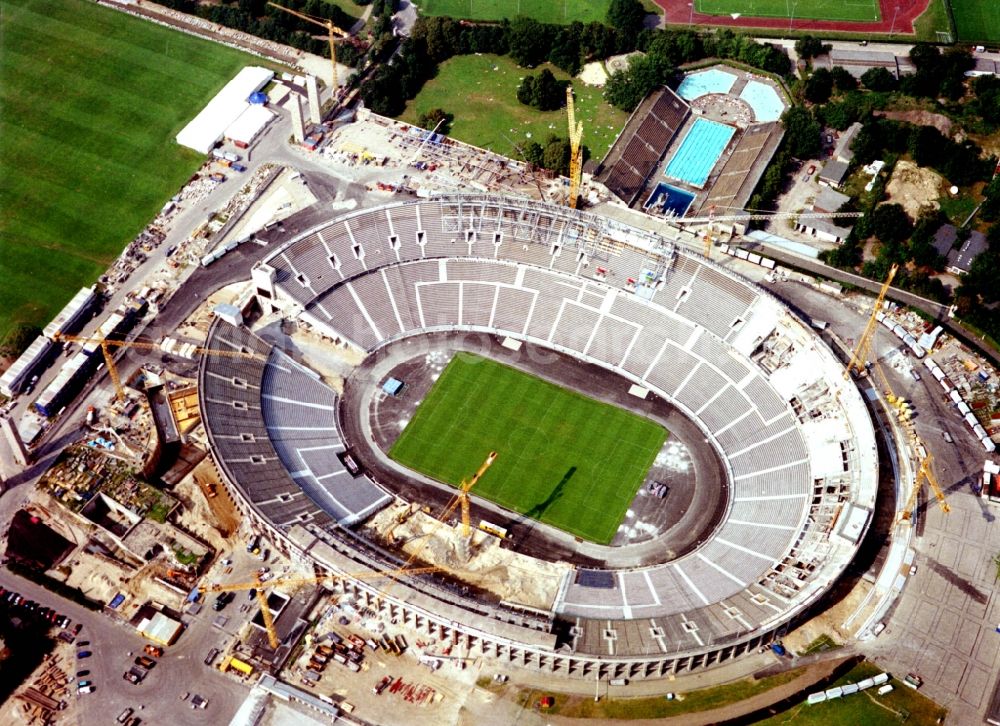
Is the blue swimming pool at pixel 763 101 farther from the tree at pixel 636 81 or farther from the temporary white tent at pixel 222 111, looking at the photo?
the temporary white tent at pixel 222 111

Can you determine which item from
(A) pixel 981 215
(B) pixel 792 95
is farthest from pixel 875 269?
(B) pixel 792 95

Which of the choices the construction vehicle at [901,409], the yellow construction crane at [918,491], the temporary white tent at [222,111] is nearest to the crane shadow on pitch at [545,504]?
the construction vehicle at [901,409]

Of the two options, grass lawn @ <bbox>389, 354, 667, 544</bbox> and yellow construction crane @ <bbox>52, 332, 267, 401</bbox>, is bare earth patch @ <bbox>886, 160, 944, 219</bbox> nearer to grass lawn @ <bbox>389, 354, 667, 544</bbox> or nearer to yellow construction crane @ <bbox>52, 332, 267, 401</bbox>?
grass lawn @ <bbox>389, 354, 667, 544</bbox>

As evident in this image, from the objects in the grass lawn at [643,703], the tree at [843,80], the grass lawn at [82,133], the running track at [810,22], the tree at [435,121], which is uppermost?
the running track at [810,22]

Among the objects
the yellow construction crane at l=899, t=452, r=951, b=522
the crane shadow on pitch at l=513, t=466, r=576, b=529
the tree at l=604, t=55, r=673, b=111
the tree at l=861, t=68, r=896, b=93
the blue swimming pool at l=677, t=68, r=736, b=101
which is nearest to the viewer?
the yellow construction crane at l=899, t=452, r=951, b=522

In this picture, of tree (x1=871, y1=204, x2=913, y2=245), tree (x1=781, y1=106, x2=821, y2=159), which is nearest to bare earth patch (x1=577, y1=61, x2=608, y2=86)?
tree (x1=781, y1=106, x2=821, y2=159)

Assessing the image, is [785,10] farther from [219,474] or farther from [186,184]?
[219,474]
